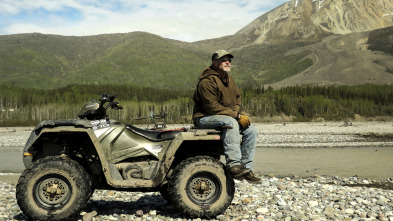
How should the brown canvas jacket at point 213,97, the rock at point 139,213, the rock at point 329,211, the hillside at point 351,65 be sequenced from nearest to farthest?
the brown canvas jacket at point 213,97 < the rock at point 139,213 < the rock at point 329,211 < the hillside at point 351,65

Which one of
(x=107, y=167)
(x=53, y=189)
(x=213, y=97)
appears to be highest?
(x=213, y=97)

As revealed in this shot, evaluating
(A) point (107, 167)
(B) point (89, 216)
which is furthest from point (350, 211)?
(B) point (89, 216)

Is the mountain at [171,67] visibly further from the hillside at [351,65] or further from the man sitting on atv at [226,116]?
the man sitting on atv at [226,116]

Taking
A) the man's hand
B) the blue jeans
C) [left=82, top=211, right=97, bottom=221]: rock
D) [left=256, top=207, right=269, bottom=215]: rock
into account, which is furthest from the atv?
[left=256, top=207, right=269, bottom=215]: rock

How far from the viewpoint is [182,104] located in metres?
69.0

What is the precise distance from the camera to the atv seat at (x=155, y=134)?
6.55 metres

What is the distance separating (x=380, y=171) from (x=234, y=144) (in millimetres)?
10840

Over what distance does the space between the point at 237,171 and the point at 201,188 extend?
2.24ft

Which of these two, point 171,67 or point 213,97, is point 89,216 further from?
point 171,67

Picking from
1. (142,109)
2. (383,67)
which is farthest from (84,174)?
(383,67)

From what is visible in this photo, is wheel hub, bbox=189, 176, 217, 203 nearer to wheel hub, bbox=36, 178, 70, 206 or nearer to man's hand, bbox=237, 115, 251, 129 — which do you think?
man's hand, bbox=237, 115, 251, 129

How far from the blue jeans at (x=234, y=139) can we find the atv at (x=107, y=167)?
169mm

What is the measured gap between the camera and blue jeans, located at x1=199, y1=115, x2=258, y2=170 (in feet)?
20.3

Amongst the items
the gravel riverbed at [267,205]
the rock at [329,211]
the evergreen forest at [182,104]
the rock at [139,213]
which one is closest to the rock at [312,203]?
the gravel riverbed at [267,205]
